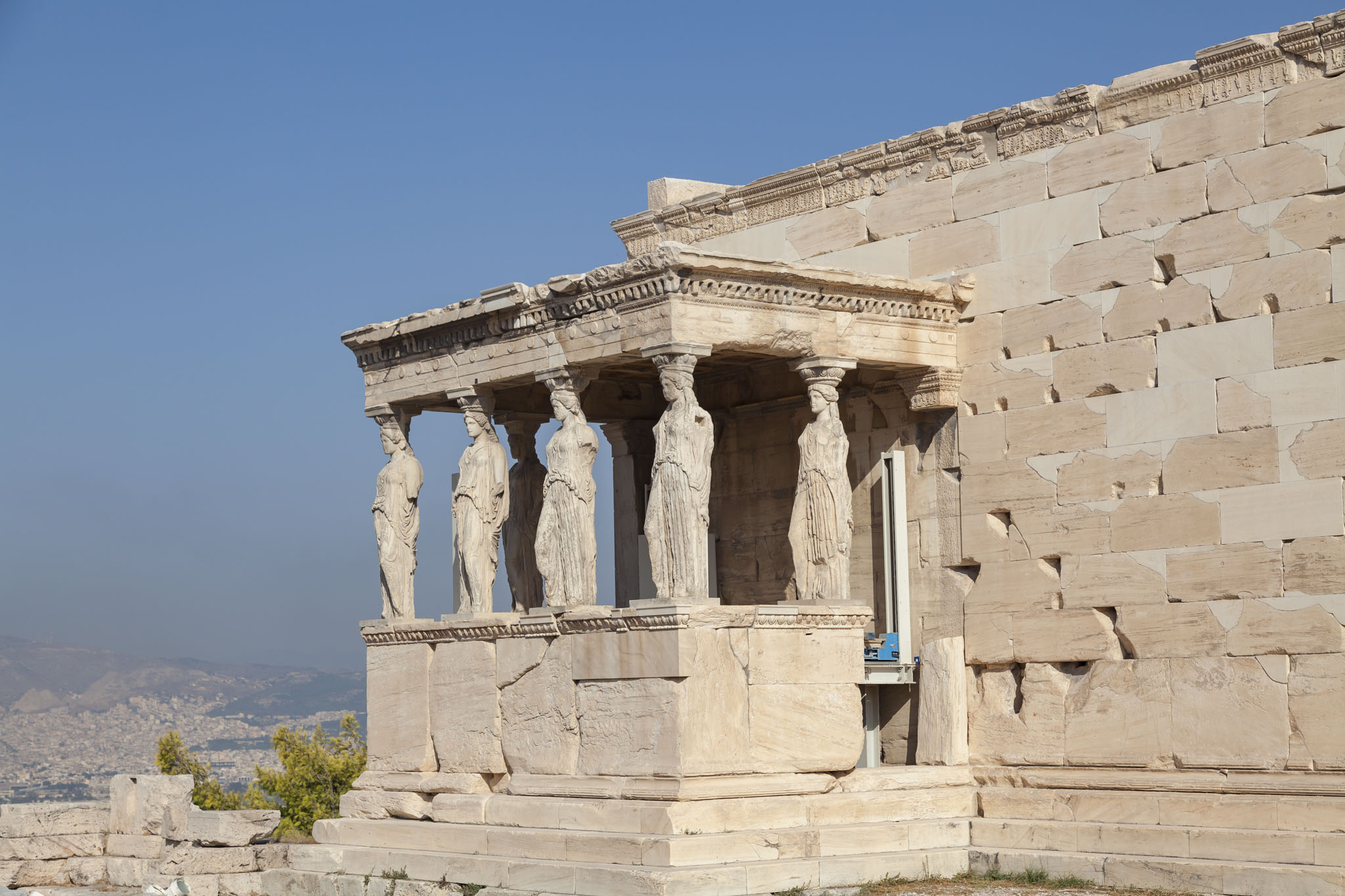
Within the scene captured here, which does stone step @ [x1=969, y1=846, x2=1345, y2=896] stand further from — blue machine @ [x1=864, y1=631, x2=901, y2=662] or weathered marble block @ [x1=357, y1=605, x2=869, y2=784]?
blue machine @ [x1=864, y1=631, x2=901, y2=662]

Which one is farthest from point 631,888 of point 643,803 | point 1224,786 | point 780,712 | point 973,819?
point 1224,786

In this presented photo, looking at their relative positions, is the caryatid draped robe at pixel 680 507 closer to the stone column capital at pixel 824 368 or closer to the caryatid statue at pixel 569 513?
the caryatid statue at pixel 569 513

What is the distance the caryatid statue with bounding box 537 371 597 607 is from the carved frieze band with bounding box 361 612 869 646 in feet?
0.67

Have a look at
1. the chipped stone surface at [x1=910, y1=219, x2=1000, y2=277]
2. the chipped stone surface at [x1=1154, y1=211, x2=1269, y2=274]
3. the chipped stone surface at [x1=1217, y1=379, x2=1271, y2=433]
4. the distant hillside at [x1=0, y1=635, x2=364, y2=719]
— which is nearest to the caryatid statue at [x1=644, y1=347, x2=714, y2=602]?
the chipped stone surface at [x1=910, y1=219, x2=1000, y2=277]

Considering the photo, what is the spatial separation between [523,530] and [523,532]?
0.6 inches

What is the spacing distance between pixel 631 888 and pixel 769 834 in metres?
1.04

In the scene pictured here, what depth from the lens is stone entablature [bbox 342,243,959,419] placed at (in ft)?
40.5

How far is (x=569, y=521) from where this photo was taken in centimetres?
1302

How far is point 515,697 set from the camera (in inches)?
526

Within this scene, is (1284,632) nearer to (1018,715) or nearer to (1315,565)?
(1315,565)

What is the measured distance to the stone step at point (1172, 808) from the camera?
10984 mm

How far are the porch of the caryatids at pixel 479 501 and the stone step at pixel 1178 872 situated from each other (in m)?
4.16

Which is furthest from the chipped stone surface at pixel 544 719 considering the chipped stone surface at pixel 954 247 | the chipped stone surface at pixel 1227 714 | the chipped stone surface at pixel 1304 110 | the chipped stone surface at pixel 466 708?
the chipped stone surface at pixel 1304 110

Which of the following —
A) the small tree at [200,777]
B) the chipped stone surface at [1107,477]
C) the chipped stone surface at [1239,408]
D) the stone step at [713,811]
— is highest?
the chipped stone surface at [1239,408]
